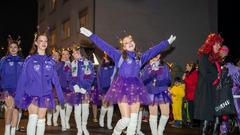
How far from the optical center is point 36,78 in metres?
7.51

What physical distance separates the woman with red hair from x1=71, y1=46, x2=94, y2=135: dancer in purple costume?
3386 mm

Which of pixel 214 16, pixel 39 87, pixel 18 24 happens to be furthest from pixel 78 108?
pixel 18 24

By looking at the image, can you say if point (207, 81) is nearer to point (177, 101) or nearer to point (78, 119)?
point (78, 119)

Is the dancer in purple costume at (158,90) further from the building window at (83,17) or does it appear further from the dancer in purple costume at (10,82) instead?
the building window at (83,17)

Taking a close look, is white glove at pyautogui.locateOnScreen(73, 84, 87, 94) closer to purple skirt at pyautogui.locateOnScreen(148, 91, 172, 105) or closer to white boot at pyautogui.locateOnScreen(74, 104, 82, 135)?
white boot at pyautogui.locateOnScreen(74, 104, 82, 135)

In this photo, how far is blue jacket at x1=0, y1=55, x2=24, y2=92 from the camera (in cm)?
932

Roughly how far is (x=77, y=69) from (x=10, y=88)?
213 cm

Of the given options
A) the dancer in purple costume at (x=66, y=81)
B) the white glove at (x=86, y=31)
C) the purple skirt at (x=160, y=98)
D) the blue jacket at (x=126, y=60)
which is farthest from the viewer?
the dancer in purple costume at (x=66, y=81)

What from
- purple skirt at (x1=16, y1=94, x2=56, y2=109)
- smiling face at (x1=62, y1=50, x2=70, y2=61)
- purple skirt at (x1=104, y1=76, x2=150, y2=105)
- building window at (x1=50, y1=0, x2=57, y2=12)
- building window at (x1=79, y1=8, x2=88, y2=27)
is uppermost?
building window at (x1=50, y1=0, x2=57, y2=12)

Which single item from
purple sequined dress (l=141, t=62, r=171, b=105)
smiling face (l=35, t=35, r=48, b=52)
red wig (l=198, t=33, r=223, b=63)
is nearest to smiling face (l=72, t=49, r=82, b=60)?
purple sequined dress (l=141, t=62, r=171, b=105)

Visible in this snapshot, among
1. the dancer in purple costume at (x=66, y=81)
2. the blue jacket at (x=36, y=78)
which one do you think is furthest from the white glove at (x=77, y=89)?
the blue jacket at (x=36, y=78)

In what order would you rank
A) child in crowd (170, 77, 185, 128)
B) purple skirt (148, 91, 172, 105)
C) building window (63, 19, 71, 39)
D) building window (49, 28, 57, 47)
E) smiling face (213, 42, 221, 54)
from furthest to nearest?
building window (49, 28, 57, 47)
building window (63, 19, 71, 39)
child in crowd (170, 77, 185, 128)
purple skirt (148, 91, 172, 105)
smiling face (213, 42, 221, 54)

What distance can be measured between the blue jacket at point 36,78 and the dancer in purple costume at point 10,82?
75.2 inches

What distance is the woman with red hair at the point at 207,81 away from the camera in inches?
327
